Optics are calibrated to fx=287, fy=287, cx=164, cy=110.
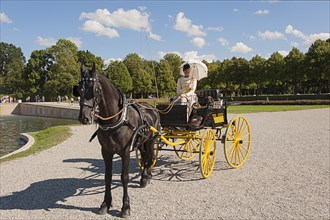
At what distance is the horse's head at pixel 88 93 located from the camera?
4512 mm

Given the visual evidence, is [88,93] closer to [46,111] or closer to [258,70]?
[46,111]

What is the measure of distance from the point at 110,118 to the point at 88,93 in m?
0.62

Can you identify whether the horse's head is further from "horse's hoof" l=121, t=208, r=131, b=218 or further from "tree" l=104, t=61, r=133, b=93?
"tree" l=104, t=61, r=133, b=93

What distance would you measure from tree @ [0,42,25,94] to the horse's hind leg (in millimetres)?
Result: 72804

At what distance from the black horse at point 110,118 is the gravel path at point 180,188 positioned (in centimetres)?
99

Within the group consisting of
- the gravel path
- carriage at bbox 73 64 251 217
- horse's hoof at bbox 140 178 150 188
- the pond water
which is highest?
carriage at bbox 73 64 251 217

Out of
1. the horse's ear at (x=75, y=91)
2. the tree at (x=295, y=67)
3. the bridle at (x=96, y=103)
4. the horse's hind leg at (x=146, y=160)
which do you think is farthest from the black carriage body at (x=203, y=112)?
the tree at (x=295, y=67)

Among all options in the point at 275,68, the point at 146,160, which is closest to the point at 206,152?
the point at 146,160

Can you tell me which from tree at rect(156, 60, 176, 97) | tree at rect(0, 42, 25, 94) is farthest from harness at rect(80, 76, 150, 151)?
tree at rect(0, 42, 25, 94)

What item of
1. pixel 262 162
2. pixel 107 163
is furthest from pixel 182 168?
pixel 107 163

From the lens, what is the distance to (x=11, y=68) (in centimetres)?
9438

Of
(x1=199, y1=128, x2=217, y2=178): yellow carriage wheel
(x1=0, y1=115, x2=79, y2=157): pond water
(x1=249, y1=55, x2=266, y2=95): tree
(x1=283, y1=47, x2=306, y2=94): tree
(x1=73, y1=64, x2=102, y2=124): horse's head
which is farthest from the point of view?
(x1=249, y1=55, x2=266, y2=95): tree

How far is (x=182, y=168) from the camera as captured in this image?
855 cm

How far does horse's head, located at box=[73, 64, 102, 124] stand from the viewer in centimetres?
451
